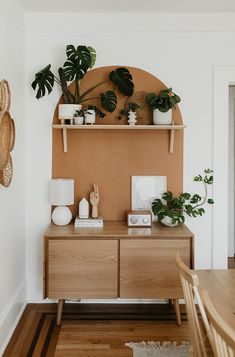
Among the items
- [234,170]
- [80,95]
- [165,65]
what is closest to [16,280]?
[80,95]

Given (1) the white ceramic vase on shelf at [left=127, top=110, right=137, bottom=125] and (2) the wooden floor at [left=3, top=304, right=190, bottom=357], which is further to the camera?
(1) the white ceramic vase on shelf at [left=127, top=110, right=137, bottom=125]

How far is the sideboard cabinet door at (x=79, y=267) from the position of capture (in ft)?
9.03

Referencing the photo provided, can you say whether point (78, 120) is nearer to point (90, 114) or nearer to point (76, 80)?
point (90, 114)

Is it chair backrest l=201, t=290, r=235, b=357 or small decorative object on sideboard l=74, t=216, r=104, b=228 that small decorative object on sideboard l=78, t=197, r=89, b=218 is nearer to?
small decorative object on sideboard l=74, t=216, r=104, b=228

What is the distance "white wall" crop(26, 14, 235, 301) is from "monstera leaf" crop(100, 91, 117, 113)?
1.11 ft

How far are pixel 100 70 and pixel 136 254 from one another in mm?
1623

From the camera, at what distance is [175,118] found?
3.21m

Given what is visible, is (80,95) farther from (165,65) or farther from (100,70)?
(165,65)

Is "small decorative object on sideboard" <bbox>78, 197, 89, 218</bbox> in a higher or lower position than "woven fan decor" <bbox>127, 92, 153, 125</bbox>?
lower

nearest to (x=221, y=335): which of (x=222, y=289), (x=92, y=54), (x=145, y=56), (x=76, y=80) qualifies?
(x=222, y=289)

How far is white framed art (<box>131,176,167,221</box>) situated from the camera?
324cm

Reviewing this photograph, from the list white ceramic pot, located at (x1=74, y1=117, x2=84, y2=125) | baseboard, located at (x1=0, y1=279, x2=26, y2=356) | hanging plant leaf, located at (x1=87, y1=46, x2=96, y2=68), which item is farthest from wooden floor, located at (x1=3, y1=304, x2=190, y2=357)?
hanging plant leaf, located at (x1=87, y1=46, x2=96, y2=68)

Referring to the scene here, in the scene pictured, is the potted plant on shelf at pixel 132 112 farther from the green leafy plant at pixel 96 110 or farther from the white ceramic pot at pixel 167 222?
the white ceramic pot at pixel 167 222

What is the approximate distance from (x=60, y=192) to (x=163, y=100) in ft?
3.70
